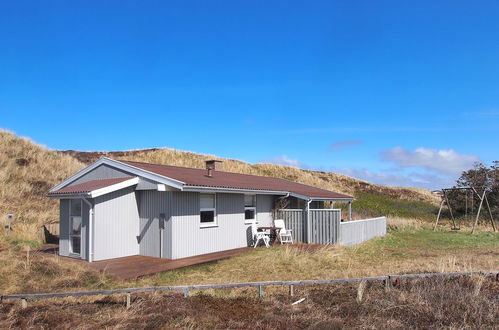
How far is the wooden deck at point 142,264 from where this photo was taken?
11013 mm

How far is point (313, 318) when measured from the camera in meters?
6.55

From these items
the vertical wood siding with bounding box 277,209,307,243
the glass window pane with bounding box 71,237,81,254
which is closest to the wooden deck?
the glass window pane with bounding box 71,237,81,254

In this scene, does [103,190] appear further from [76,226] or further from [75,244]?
[75,244]

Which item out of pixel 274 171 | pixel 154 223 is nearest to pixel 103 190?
pixel 154 223

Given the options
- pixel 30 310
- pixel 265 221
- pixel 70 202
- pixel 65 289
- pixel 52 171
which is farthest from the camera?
pixel 52 171

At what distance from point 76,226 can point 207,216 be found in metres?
4.42

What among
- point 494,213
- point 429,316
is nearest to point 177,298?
point 429,316

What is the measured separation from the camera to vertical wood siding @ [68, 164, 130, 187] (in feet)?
48.1

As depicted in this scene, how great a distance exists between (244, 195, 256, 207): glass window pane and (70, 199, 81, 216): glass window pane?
646 cm

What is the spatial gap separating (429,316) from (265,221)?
1160 centimetres

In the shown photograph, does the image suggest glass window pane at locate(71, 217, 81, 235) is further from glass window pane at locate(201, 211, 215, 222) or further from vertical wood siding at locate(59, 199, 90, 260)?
glass window pane at locate(201, 211, 215, 222)

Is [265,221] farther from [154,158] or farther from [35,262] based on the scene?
[154,158]

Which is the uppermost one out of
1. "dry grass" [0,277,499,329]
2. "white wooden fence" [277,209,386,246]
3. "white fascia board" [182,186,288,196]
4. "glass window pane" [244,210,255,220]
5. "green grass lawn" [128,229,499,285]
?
"white fascia board" [182,186,288,196]

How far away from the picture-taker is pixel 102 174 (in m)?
15.4
